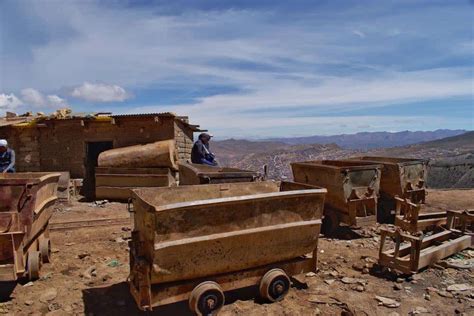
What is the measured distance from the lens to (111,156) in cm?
1238

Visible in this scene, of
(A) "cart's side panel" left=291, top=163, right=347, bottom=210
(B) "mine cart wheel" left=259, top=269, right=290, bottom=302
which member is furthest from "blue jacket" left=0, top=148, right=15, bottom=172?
(A) "cart's side panel" left=291, top=163, right=347, bottom=210

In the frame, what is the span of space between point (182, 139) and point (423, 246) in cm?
985

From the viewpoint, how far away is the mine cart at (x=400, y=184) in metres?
8.49

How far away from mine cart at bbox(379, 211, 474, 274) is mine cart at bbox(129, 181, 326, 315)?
132 cm

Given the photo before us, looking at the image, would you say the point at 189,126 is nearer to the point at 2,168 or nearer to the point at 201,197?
the point at 2,168

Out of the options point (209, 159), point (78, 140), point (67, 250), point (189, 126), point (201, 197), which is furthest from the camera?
point (189, 126)

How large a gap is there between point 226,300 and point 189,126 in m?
10.6

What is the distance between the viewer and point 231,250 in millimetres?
4371

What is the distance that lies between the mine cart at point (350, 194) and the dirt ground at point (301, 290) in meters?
0.69

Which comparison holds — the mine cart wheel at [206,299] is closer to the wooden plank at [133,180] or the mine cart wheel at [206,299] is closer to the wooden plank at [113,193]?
the wooden plank at [133,180]

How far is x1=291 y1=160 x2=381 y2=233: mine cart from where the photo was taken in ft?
24.4

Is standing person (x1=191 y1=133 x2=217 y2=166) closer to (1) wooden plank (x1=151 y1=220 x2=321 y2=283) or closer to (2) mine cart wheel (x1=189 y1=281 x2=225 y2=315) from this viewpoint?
(1) wooden plank (x1=151 y1=220 x2=321 y2=283)

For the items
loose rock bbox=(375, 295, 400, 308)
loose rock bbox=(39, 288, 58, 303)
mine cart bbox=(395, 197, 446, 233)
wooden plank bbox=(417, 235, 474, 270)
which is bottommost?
loose rock bbox=(39, 288, 58, 303)

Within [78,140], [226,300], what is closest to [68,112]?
[78,140]
